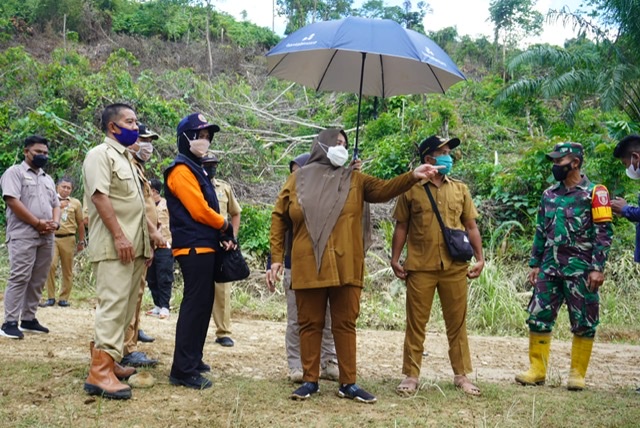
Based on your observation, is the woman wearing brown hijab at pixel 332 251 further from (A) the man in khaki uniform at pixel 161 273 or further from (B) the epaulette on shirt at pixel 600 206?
(A) the man in khaki uniform at pixel 161 273

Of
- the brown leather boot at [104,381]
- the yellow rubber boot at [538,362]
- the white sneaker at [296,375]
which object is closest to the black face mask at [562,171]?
the yellow rubber boot at [538,362]

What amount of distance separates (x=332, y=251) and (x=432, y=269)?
2.90 ft

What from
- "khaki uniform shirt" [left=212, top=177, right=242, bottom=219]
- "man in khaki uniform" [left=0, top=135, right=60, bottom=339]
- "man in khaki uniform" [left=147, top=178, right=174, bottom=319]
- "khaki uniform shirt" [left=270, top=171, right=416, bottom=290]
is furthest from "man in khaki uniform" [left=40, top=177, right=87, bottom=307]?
"khaki uniform shirt" [left=270, top=171, right=416, bottom=290]

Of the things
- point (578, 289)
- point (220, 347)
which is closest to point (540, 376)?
point (578, 289)

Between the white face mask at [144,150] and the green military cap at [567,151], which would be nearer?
the green military cap at [567,151]

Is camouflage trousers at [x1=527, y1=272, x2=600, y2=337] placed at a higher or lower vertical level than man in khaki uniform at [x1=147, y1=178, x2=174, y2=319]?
higher

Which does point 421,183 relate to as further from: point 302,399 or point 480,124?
point 480,124

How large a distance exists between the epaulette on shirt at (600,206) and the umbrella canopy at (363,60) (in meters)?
1.42

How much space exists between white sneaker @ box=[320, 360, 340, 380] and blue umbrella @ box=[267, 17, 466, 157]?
173cm

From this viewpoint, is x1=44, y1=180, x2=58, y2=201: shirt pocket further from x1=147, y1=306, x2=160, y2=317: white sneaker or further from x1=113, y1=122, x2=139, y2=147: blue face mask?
x1=113, y1=122, x2=139, y2=147: blue face mask

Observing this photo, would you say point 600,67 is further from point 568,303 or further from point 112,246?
point 112,246

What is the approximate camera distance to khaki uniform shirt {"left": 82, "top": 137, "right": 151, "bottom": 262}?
412 cm

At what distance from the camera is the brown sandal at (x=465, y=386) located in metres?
4.53

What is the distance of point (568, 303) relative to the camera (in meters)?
4.96
